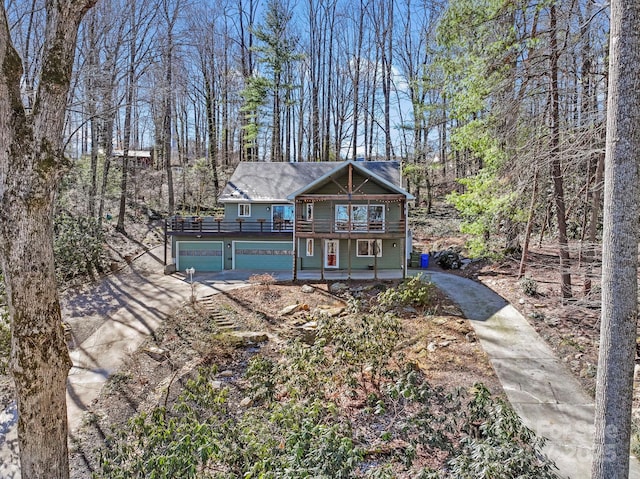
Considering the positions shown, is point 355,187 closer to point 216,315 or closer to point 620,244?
point 216,315

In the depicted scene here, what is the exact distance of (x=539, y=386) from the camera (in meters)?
8.05

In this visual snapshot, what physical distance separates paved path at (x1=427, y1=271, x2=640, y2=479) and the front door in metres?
7.92

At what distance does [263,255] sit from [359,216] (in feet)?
17.6

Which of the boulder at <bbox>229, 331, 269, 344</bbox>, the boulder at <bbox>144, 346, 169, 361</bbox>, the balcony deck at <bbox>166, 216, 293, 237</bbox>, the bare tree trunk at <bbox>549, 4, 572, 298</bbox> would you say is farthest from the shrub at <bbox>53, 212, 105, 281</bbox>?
the bare tree trunk at <bbox>549, 4, 572, 298</bbox>

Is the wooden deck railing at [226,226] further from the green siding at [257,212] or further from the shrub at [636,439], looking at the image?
the shrub at [636,439]

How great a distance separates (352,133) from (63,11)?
2967 cm

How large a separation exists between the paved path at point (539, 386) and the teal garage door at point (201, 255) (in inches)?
492

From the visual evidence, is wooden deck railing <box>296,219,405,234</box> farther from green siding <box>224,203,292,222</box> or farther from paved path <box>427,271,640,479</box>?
paved path <box>427,271,640,479</box>

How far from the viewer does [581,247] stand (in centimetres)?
820

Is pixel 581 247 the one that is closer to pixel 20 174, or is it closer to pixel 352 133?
pixel 20 174

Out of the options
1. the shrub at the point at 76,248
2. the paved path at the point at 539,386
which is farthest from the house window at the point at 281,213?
the paved path at the point at 539,386

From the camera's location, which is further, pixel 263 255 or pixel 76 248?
pixel 263 255

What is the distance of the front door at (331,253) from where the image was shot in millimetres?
19859

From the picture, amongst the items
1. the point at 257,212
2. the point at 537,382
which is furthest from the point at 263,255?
the point at 537,382
